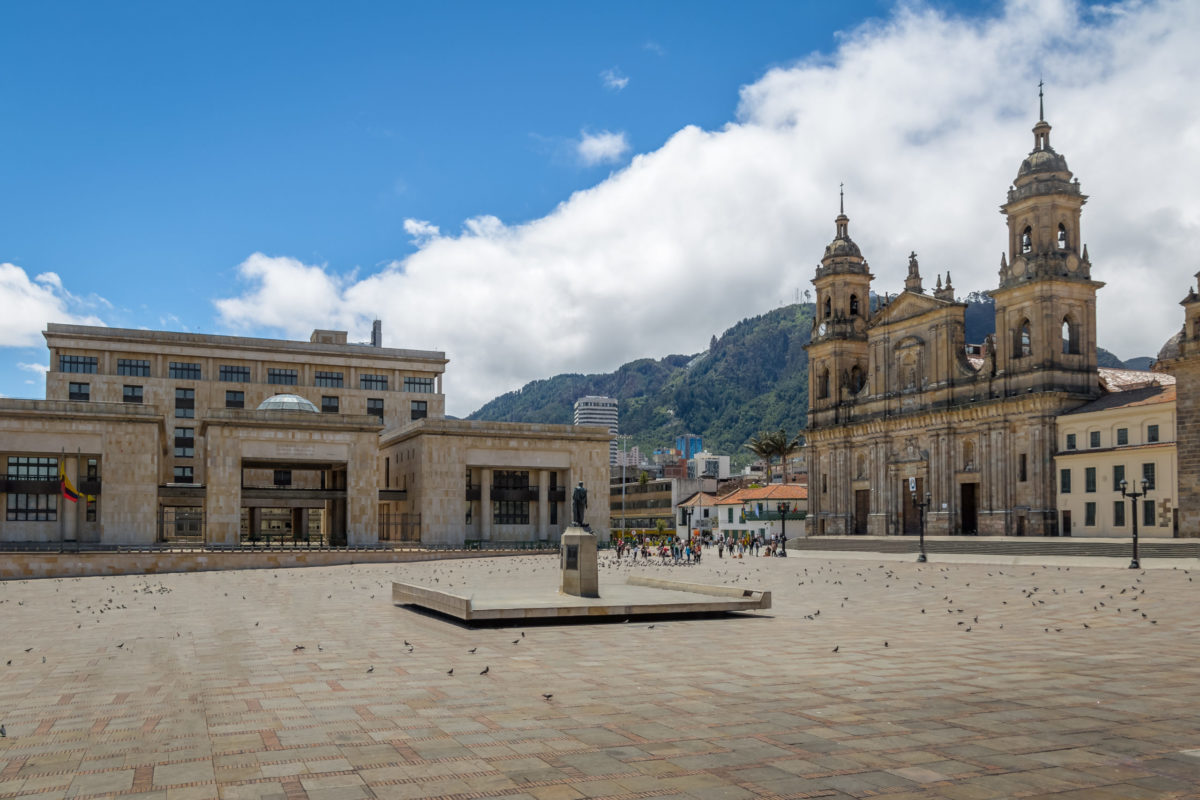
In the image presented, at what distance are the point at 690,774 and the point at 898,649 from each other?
7.80m

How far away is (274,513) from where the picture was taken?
86688 millimetres

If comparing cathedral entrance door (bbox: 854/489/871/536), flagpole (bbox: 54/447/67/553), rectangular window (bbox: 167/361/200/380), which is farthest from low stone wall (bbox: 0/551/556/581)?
cathedral entrance door (bbox: 854/489/871/536)

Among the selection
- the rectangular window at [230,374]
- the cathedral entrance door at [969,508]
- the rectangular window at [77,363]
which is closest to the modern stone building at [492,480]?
the rectangular window at [230,374]

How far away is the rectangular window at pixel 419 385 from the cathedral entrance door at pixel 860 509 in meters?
35.9

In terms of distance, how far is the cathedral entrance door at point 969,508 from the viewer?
214ft

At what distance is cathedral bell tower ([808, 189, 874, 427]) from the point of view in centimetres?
7694

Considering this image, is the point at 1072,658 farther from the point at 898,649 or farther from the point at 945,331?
the point at 945,331

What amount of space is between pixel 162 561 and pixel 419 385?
4397 cm

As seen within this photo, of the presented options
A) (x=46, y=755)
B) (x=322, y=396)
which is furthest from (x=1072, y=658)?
(x=322, y=396)

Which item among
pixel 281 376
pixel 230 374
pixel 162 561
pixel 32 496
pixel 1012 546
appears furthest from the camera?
pixel 281 376

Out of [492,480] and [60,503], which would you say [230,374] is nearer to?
[492,480]

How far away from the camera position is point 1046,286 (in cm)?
5853

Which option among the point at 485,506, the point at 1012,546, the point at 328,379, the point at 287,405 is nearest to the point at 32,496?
the point at 287,405

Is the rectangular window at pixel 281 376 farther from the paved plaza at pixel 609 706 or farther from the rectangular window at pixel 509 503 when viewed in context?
the paved plaza at pixel 609 706
